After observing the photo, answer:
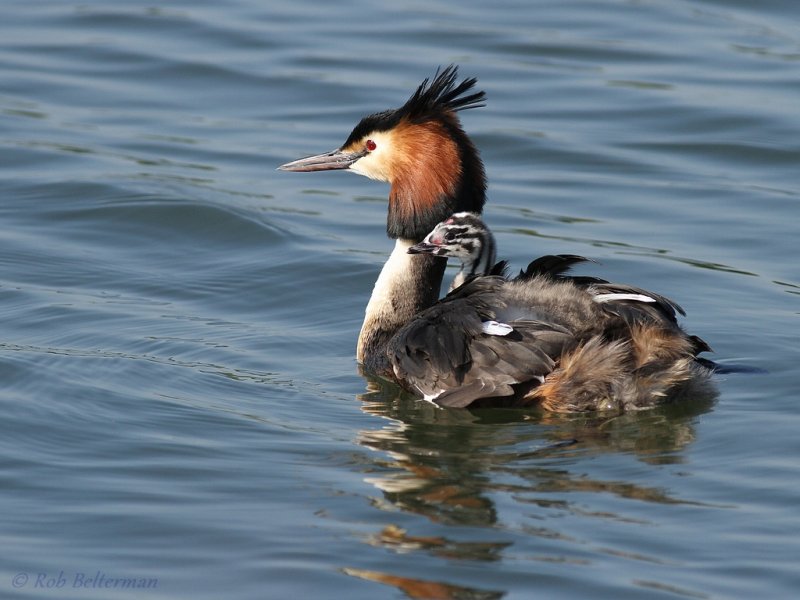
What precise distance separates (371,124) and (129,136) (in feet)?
15.4

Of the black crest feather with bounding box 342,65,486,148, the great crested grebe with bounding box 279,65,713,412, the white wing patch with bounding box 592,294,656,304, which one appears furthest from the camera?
the black crest feather with bounding box 342,65,486,148

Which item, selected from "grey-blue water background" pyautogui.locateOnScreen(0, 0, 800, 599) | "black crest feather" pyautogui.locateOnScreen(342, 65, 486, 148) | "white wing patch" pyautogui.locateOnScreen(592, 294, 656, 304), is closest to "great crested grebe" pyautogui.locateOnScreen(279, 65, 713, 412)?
"white wing patch" pyautogui.locateOnScreen(592, 294, 656, 304)

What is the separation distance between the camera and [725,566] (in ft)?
18.2

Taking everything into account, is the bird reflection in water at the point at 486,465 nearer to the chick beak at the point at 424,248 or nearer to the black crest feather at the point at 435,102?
the chick beak at the point at 424,248

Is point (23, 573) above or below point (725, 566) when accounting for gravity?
below

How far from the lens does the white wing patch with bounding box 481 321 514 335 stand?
6.98 metres

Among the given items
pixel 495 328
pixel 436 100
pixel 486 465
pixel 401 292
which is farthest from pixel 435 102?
pixel 486 465

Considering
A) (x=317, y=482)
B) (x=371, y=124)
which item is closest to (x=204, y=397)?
(x=317, y=482)

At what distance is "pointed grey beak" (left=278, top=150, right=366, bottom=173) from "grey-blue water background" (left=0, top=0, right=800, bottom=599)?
35.8 inches

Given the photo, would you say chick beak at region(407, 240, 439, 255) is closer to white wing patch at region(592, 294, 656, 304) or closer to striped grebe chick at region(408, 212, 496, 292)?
striped grebe chick at region(408, 212, 496, 292)

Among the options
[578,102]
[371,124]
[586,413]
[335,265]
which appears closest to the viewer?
[586,413]

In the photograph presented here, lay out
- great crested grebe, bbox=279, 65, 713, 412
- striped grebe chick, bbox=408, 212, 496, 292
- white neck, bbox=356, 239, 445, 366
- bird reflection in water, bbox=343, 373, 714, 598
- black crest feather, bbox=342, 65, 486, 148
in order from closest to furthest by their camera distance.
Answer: bird reflection in water, bbox=343, 373, 714, 598 < great crested grebe, bbox=279, 65, 713, 412 < striped grebe chick, bbox=408, 212, 496, 292 < black crest feather, bbox=342, 65, 486, 148 < white neck, bbox=356, 239, 445, 366

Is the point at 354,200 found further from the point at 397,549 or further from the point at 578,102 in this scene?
the point at 397,549

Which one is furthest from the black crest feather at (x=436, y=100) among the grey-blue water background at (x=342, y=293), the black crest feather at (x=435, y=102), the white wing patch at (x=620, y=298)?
the white wing patch at (x=620, y=298)
